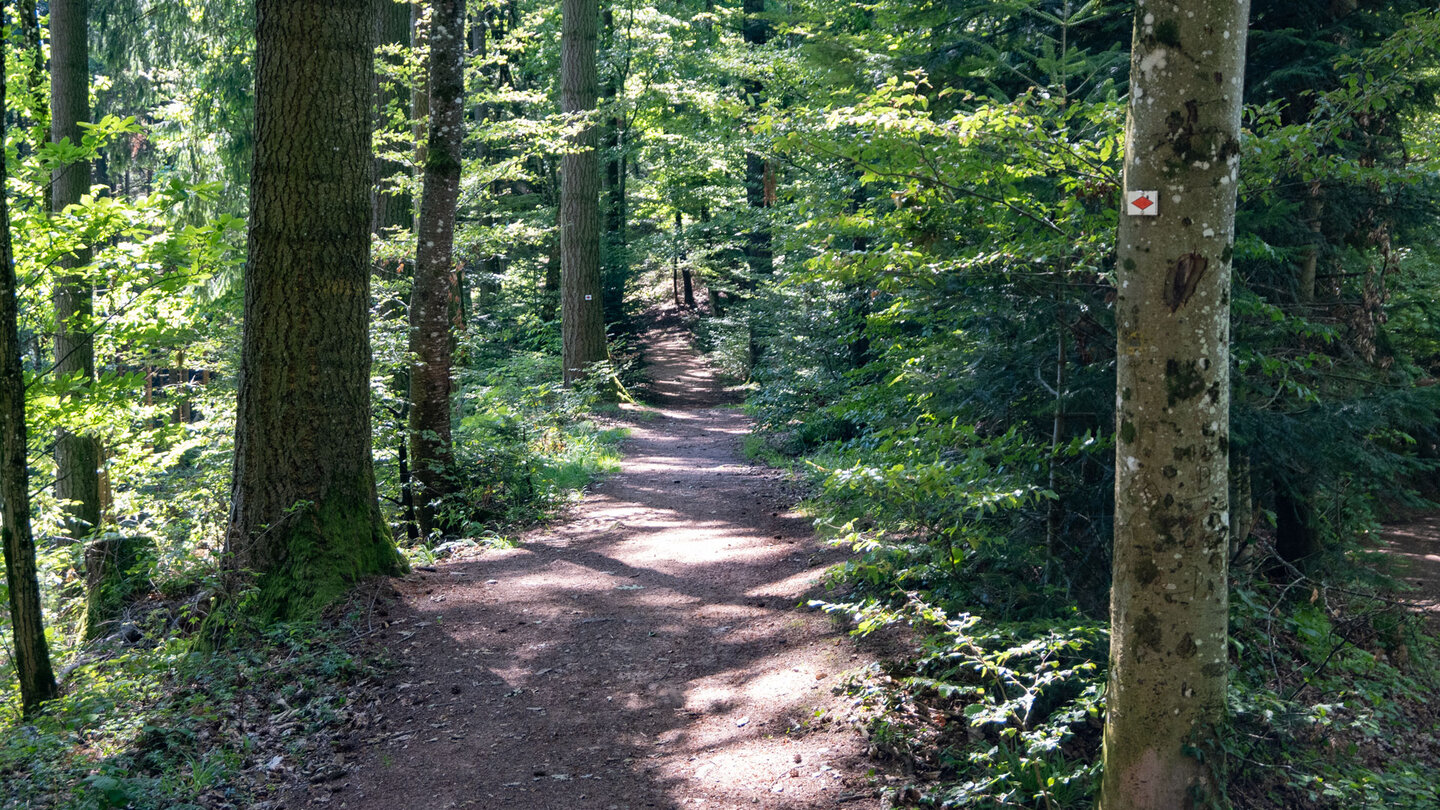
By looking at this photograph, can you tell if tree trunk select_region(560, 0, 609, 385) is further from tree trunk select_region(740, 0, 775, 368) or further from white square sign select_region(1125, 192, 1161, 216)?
white square sign select_region(1125, 192, 1161, 216)

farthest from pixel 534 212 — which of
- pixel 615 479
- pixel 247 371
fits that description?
pixel 247 371

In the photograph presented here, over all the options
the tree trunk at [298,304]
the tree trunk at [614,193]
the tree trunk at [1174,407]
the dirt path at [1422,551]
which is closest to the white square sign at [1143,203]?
the tree trunk at [1174,407]

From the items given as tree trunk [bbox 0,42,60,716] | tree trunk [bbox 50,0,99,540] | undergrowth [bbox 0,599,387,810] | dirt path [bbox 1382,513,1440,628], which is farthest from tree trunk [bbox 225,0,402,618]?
dirt path [bbox 1382,513,1440,628]

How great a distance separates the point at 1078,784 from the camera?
Answer: 4133 millimetres

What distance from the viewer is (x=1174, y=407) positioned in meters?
3.00

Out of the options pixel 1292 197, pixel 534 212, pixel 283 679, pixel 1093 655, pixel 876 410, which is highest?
pixel 534 212

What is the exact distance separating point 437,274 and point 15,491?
465 cm

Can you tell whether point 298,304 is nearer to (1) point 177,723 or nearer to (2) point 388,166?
(1) point 177,723

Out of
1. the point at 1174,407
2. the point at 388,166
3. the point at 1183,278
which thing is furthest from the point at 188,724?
the point at 388,166

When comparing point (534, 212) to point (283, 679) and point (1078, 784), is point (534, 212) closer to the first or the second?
point (283, 679)

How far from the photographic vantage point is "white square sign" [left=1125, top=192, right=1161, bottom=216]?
296 cm

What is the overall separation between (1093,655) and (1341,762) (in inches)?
76.5

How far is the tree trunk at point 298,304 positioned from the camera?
240 inches

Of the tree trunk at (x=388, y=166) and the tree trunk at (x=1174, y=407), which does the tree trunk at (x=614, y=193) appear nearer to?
the tree trunk at (x=388, y=166)
